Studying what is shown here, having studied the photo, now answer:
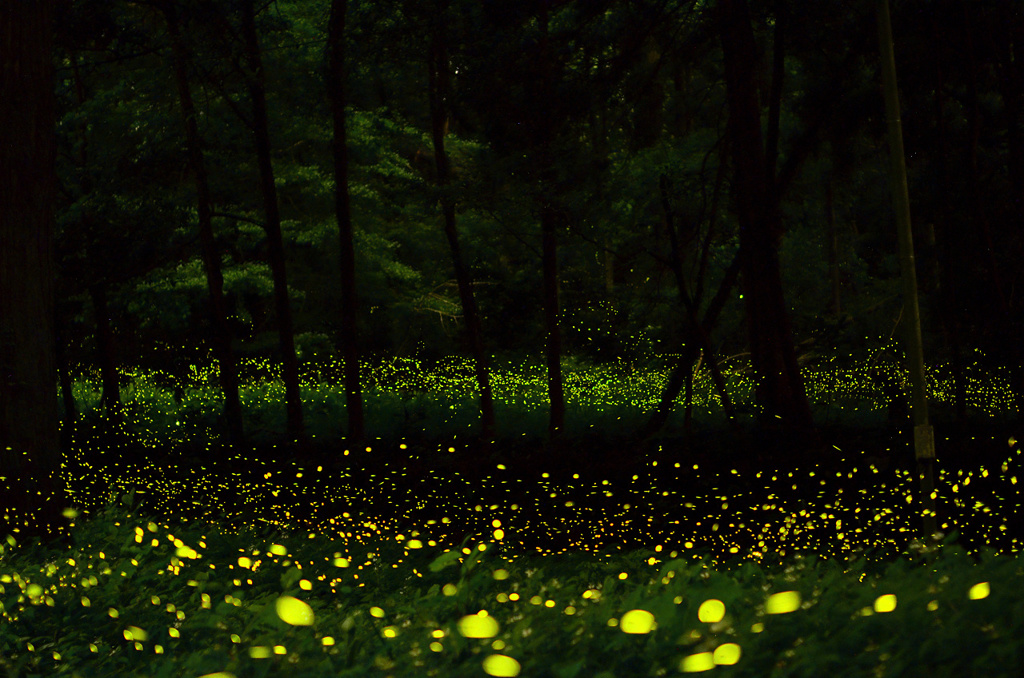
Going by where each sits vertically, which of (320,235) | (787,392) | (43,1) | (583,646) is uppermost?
(43,1)

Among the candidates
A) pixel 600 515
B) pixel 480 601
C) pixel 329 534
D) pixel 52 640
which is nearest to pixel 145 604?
pixel 52 640

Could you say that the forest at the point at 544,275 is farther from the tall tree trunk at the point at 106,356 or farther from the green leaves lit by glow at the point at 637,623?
the green leaves lit by glow at the point at 637,623

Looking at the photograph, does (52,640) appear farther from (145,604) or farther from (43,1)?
(43,1)

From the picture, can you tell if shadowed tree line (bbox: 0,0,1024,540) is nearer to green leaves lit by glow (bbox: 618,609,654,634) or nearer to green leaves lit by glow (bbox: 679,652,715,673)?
green leaves lit by glow (bbox: 618,609,654,634)

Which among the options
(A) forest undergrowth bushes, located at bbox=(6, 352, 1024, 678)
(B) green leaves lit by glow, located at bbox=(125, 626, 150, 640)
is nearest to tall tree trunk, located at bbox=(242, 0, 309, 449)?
(A) forest undergrowth bushes, located at bbox=(6, 352, 1024, 678)

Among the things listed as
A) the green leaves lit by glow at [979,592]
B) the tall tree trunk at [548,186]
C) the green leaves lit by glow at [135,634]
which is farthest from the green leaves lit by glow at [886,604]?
the tall tree trunk at [548,186]

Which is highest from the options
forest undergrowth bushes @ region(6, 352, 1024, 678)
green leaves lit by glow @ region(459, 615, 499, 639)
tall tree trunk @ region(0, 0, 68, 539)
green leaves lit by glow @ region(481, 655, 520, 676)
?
tall tree trunk @ region(0, 0, 68, 539)
